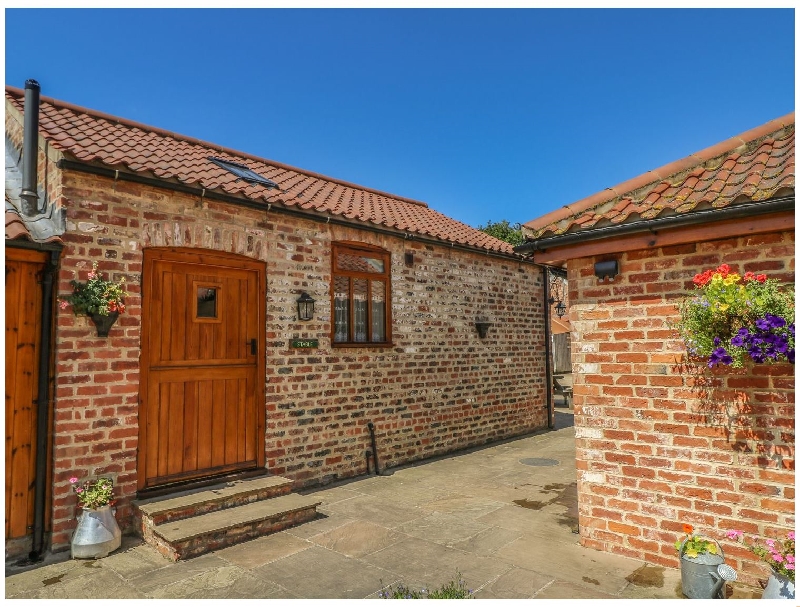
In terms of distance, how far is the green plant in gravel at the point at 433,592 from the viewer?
11.2ft

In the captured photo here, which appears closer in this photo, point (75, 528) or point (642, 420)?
point (642, 420)

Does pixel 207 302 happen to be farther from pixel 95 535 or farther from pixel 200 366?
pixel 95 535

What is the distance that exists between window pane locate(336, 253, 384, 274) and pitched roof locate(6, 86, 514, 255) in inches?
20.4

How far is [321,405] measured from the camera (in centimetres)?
658

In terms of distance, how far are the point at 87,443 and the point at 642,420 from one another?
15.2 ft

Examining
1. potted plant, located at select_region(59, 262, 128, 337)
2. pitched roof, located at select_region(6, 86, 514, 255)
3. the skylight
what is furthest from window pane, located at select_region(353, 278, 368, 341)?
potted plant, located at select_region(59, 262, 128, 337)

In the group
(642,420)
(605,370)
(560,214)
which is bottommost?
(642,420)

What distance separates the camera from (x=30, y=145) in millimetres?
4715

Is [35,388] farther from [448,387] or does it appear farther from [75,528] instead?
[448,387]

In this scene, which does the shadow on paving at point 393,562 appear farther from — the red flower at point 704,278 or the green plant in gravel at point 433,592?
the red flower at point 704,278

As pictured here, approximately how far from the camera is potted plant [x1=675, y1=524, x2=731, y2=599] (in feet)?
11.0

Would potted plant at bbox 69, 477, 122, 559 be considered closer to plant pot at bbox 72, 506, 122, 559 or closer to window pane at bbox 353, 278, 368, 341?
plant pot at bbox 72, 506, 122, 559

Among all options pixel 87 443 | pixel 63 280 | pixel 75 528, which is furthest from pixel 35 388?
pixel 75 528

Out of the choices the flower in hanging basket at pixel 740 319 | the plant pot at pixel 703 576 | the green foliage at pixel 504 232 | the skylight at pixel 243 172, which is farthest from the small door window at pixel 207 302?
the green foliage at pixel 504 232
